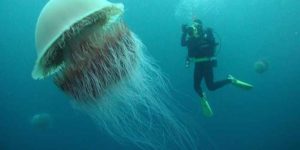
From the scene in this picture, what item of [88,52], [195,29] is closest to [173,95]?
[195,29]

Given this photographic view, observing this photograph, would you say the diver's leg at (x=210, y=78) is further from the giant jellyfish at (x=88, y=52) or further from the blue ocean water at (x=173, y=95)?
the blue ocean water at (x=173, y=95)

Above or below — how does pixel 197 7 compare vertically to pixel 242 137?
above

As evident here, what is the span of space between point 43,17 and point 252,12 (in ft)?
84.1

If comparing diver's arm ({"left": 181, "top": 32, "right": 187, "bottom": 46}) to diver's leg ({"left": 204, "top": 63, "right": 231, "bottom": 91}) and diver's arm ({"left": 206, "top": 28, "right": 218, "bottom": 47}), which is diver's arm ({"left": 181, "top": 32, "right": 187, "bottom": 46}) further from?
diver's leg ({"left": 204, "top": 63, "right": 231, "bottom": 91})

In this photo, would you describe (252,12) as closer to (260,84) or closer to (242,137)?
(260,84)

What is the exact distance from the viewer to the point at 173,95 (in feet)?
75.5

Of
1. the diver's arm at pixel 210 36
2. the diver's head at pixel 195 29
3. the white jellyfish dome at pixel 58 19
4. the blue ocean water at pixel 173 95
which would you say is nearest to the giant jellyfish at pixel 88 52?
the white jellyfish dome at pixel 58 19

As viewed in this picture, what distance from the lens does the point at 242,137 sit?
21484mm

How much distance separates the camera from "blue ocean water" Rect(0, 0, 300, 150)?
68.8 feet

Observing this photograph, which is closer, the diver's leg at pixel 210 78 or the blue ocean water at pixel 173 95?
the diver's leg at pixel 210 78

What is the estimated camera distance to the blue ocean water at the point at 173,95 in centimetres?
2098

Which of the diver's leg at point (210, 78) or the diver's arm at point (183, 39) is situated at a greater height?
the diver's arm at point (183, 39)

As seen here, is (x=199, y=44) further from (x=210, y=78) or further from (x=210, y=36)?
(x=210, y=78)

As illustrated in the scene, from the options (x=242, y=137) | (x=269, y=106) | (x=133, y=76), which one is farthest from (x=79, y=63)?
(x=269, y=106)
